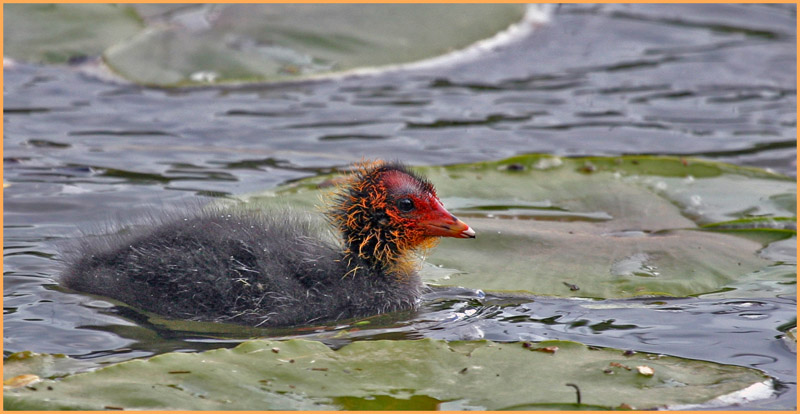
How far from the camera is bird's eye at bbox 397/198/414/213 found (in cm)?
638

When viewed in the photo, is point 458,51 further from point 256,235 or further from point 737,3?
point 256,235

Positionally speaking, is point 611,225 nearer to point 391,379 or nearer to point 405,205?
point 405,205

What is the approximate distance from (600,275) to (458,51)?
6.79 meters

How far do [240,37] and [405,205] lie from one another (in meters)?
6.14

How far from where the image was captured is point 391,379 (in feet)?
15.9

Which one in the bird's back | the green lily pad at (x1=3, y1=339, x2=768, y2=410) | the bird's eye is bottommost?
the green lily pad at (x1=3, y1=339, x2=768, y2=410)

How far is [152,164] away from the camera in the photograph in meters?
9.26

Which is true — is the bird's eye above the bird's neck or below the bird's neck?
above

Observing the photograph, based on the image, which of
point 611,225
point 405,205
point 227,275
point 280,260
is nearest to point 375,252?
point 405,205

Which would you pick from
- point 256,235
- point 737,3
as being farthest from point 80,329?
point 737,3

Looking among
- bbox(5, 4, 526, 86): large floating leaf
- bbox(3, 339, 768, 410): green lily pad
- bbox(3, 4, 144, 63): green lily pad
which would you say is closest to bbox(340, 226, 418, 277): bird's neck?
bbox(3, 339, 768, 410): green lily pad

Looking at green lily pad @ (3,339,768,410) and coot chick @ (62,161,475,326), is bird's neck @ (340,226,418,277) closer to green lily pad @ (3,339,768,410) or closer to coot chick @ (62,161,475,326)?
coot chick @ (62,161,475,326)

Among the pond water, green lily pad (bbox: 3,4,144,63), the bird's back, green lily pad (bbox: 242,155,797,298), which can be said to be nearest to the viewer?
the pond water

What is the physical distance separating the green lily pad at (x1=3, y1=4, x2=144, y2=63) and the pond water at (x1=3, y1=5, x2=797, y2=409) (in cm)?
27
